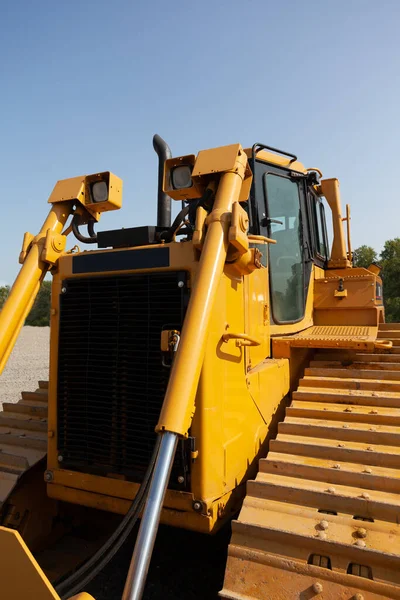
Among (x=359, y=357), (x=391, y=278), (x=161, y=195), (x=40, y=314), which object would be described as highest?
(x=391, y=278)

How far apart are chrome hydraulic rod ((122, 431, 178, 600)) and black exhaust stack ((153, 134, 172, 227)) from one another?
2.21m

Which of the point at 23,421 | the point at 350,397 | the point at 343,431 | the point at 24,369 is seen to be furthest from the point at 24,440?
the point at 24,369

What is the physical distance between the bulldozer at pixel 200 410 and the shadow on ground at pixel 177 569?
25cm

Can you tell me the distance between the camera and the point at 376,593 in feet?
6.81

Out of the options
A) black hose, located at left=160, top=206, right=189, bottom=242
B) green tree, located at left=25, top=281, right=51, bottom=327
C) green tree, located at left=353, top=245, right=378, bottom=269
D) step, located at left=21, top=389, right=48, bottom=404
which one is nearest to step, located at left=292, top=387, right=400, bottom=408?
black hose, located at left=160, top=206, right=189, bottom=242

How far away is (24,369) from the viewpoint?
1603 centimetres

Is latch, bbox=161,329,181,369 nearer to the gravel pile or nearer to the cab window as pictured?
the cab window

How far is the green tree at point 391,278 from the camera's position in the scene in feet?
99.6

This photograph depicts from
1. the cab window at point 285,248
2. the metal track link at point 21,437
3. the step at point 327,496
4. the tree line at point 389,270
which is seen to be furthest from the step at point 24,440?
the tree line at point 389,270

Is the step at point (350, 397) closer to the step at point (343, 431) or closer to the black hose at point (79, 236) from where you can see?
the step at point (343, 431)

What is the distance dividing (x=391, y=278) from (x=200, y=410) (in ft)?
110

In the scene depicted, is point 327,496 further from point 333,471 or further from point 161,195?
point 161,195

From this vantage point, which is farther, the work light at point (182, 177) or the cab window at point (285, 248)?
the cab window at point (285, 248)

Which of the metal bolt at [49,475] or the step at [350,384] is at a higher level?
the step at [350,384]
